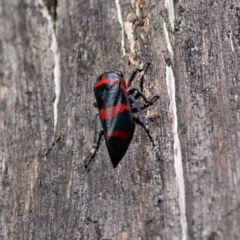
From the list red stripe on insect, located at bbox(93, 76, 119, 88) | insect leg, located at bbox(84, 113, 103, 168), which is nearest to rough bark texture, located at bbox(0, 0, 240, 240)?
insect leg, located at bbox(84, 113, 103, 168)

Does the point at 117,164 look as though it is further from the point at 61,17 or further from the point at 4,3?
the point at 4,3

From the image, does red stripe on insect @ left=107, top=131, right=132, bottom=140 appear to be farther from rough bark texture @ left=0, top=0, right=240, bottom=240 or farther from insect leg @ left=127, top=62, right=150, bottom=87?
insect leg @ left=127, top=62, right=150, bottom=87

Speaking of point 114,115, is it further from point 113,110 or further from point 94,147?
point 94,147

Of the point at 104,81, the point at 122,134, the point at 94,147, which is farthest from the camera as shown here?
the point at 104,81

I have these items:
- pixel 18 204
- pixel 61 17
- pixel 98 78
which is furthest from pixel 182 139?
pixel 61 17

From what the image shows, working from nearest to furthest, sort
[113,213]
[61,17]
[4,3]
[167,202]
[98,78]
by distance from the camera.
A: [167,202]
[113,213]
[98,78]
[61,17]
[4,3]

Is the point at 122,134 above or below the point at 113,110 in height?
below

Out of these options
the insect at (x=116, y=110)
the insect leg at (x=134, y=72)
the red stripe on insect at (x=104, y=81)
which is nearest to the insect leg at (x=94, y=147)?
the insect at (x=116, y=110)

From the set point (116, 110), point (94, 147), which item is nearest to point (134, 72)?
point (116, 110)
